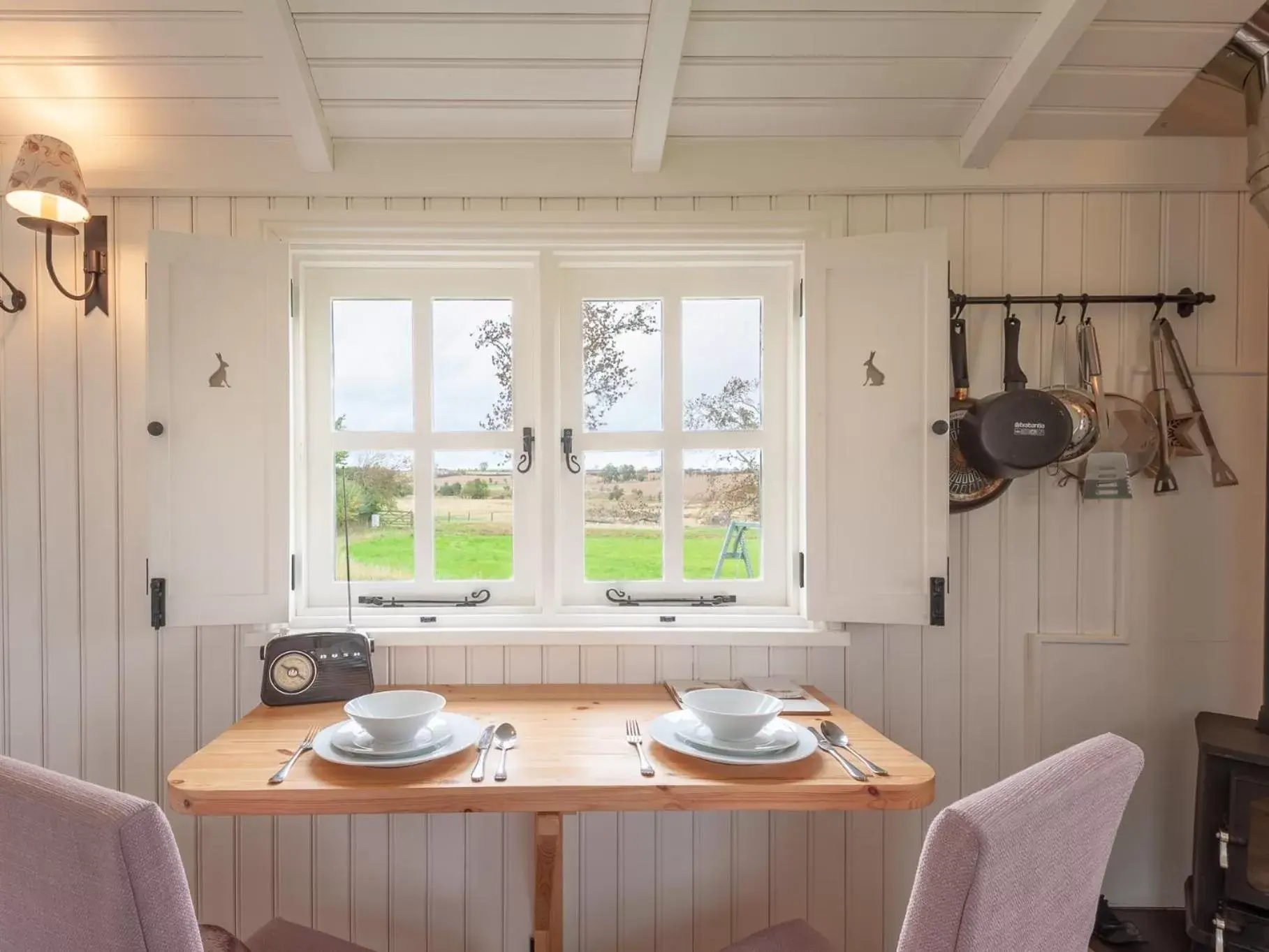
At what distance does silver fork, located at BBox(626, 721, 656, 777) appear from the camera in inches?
44.6

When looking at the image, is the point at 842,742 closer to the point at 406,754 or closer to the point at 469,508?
the point at 406,754

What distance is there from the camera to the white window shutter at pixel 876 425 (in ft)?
5.06

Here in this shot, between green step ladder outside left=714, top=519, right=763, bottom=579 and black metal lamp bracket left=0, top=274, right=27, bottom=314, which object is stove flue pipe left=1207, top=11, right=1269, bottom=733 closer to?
green step ladder outside left=714, top=519, right=763, bottom=579

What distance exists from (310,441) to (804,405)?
1.35 meters

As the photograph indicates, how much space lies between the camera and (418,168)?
1.62 m

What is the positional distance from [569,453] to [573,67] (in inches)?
36.3

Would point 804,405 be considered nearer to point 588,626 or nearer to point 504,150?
point 588,626

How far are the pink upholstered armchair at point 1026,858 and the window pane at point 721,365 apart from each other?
1122 mm

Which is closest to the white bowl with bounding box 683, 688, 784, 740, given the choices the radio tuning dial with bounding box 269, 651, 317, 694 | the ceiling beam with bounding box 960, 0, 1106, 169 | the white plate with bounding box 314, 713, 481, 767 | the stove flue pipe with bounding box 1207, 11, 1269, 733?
the white plate with bounding box 314, 713, 481, 767

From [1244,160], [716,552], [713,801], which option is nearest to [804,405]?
[716,552]

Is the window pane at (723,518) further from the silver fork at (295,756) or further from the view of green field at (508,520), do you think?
the silver fork at (295,756)

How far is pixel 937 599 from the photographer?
5.07ft

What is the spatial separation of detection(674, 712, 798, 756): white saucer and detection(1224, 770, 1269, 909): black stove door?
1016 mm

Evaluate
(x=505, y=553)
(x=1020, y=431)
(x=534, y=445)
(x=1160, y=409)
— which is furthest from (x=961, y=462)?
(x=505, y=553)
